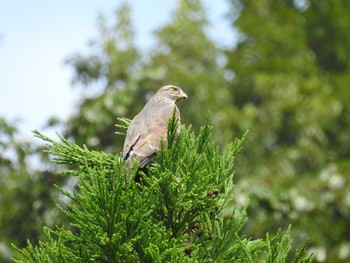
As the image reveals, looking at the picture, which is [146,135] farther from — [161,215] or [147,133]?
[161,215]

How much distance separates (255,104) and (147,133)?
68.3 feet

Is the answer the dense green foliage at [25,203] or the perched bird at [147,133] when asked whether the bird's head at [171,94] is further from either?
the dense green foliage at [25,203]

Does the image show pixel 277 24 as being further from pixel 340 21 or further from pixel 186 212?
pixel 186 212

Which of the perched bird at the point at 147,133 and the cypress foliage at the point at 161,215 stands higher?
the perched bird at the point at 147,133

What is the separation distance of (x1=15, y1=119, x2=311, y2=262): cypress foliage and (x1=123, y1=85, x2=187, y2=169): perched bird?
413mm

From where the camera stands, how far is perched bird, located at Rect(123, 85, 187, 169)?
4332 millimetres

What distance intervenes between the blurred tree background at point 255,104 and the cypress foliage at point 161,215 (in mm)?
179

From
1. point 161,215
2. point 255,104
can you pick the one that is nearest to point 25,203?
point 161,215

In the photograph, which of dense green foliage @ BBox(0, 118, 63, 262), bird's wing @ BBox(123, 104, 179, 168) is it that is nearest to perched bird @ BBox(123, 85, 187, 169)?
bird's wing @ BBox(123, 104, 179, 168)

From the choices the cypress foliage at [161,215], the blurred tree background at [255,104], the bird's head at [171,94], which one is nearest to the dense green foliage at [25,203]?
the blurred tree background at [255,104]

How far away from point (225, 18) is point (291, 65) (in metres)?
5.65

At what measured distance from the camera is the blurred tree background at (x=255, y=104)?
464 inches

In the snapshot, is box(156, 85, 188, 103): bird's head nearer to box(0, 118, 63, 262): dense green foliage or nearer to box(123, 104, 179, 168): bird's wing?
box(123, 104, 179, 168): bird's wing

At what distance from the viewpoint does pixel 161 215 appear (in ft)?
11.7
